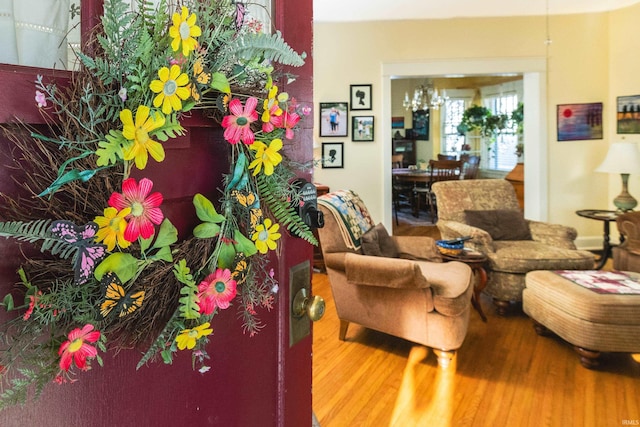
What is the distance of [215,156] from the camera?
24.9 inches

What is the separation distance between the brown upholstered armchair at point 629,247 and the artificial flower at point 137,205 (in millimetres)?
4342

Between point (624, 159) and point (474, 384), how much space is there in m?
3.32

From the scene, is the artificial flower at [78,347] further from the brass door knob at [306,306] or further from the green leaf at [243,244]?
the brass door knob at [306,306]

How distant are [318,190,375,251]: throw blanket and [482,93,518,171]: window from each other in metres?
5.82

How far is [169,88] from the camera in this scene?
18.6 inches

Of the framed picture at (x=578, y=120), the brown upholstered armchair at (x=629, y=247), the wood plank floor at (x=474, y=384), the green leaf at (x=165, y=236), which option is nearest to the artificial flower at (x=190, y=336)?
the green leaf at (x=165, y=236)

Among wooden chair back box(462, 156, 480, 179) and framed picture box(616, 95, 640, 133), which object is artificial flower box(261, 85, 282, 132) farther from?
wooden chair back box(462, 156, 480, 179)

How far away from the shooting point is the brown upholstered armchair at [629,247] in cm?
392

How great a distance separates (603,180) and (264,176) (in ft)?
20.1

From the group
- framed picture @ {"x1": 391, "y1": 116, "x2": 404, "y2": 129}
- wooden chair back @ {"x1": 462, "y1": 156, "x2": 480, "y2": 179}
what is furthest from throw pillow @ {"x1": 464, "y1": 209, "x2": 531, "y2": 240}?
framed picture @ {"x1": 391, "y1": 116, "x2": 404, "y2": 129}

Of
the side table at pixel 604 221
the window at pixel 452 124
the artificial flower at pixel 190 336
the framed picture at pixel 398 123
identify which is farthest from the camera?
the framed picture at pixel 398 123

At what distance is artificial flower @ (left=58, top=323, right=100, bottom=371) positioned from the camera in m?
0.45

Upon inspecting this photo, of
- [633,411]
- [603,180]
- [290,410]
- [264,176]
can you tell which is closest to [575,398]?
[633,411]

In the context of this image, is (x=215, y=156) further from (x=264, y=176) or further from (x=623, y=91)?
(x=623, y=91)
